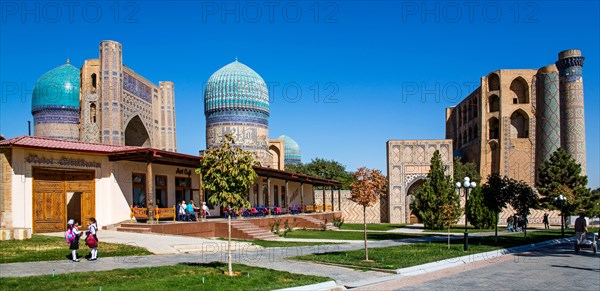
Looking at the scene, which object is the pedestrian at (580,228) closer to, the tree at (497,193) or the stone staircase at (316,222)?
the tree at (497,193)

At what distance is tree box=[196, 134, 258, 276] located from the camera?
41.3 ft

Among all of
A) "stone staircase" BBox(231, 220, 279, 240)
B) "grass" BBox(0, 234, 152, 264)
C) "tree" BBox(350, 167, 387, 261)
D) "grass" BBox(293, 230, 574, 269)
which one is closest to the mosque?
"stone staircase" BBox(231, 220, 279, 240)

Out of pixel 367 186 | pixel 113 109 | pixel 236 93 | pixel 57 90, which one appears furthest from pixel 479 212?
pixel 57 90

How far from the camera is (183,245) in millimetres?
17047

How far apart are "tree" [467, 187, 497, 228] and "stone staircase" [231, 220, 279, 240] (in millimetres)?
15412

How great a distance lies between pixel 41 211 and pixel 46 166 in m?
1.67

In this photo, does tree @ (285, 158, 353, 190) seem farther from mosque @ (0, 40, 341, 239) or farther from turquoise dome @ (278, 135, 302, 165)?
mosque @ (0, 40, 341, 239)

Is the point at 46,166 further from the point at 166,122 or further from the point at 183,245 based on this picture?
the point at 166,122

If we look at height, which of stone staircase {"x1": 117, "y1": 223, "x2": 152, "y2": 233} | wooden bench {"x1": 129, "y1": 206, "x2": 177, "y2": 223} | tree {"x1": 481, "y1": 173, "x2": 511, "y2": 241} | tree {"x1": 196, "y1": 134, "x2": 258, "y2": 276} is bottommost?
stone staircase {"x1": 117, "y1": 223, "x2": 152, "y2": 233}

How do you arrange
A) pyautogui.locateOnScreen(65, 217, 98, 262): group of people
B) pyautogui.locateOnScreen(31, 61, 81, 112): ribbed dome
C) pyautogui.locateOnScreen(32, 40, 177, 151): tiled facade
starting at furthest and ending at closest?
pyautogui.locateOnScreen(31, 61, 81, 112): ribbed dome, pyautogui.locateOnScreen(32, 40, 177, 151): tiled facade, pyautogui.locateOnScreen(65, 217, 98, 262): group of people

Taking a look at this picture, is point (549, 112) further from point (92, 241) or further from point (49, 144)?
point (92, 241)

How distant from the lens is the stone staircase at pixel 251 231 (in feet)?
75.8

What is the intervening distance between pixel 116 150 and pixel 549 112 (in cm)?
4332

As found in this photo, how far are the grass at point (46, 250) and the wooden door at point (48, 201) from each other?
2254 mm
